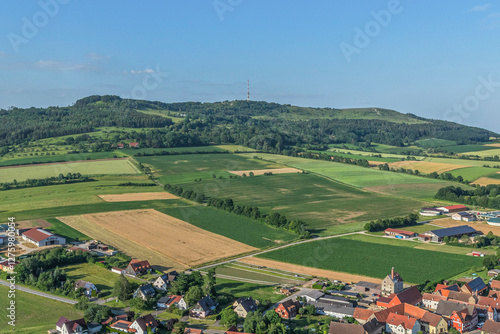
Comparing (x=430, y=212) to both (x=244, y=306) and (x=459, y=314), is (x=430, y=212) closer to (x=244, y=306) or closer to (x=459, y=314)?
(x=459, y=314)

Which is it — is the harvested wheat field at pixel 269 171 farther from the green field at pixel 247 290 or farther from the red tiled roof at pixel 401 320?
the red tiled roof at pixel 401 320

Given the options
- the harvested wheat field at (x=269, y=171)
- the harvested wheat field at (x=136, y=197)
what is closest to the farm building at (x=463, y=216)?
the harvested wheat field at (x=269, y=171)

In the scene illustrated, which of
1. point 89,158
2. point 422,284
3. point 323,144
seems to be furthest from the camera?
point 323,144

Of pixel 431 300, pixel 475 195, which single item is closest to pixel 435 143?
pixel 475 195

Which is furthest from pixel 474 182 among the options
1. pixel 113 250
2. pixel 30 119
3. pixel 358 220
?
pixel 30 119

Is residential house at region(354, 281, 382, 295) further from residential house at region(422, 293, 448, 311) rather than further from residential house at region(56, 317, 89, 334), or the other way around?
residential house at region(56, 317, 89, 334)

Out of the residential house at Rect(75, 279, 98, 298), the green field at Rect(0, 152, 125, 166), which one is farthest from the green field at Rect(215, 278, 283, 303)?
the green field at Rect(0, 152, 125, 166)

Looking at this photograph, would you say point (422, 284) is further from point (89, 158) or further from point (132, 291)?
point (89, 158)
